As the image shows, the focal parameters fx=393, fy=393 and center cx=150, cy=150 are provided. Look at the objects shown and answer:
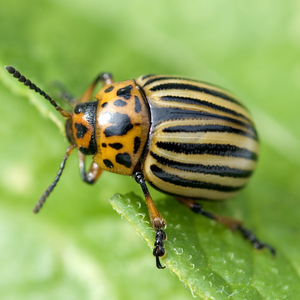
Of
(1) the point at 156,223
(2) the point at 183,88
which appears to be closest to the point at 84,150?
(1) the point at 156,223

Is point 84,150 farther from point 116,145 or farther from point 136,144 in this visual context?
point 136,144

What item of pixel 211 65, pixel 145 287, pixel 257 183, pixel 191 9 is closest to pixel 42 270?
pixel 145 287

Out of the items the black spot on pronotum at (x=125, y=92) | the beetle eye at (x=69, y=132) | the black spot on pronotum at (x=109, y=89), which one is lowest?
the beetle eye at (x=69, y=132)

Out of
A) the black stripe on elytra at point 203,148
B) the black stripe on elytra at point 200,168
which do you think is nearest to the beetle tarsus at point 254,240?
the black stripe on elytra at point 200,168

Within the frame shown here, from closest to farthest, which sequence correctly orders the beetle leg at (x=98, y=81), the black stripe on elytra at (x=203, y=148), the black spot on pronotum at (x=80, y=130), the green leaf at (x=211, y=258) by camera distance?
the green leaf at (x=211, y=258), the black stripe on elytra at (x=203, y=148), the black spot on pronotum at (x=80, y=130), the beetle leg at (x=98, y=81)

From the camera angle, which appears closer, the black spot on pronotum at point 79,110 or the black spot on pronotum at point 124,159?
the black spot on pronotum at point 124,159

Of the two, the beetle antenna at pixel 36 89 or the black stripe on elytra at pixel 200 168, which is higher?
the black stripe on elytra at pixel 200 168

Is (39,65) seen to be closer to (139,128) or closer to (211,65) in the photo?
(139,128)

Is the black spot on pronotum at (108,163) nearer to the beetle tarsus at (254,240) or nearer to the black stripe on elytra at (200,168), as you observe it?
the black stripe on elytra at (200,168)
